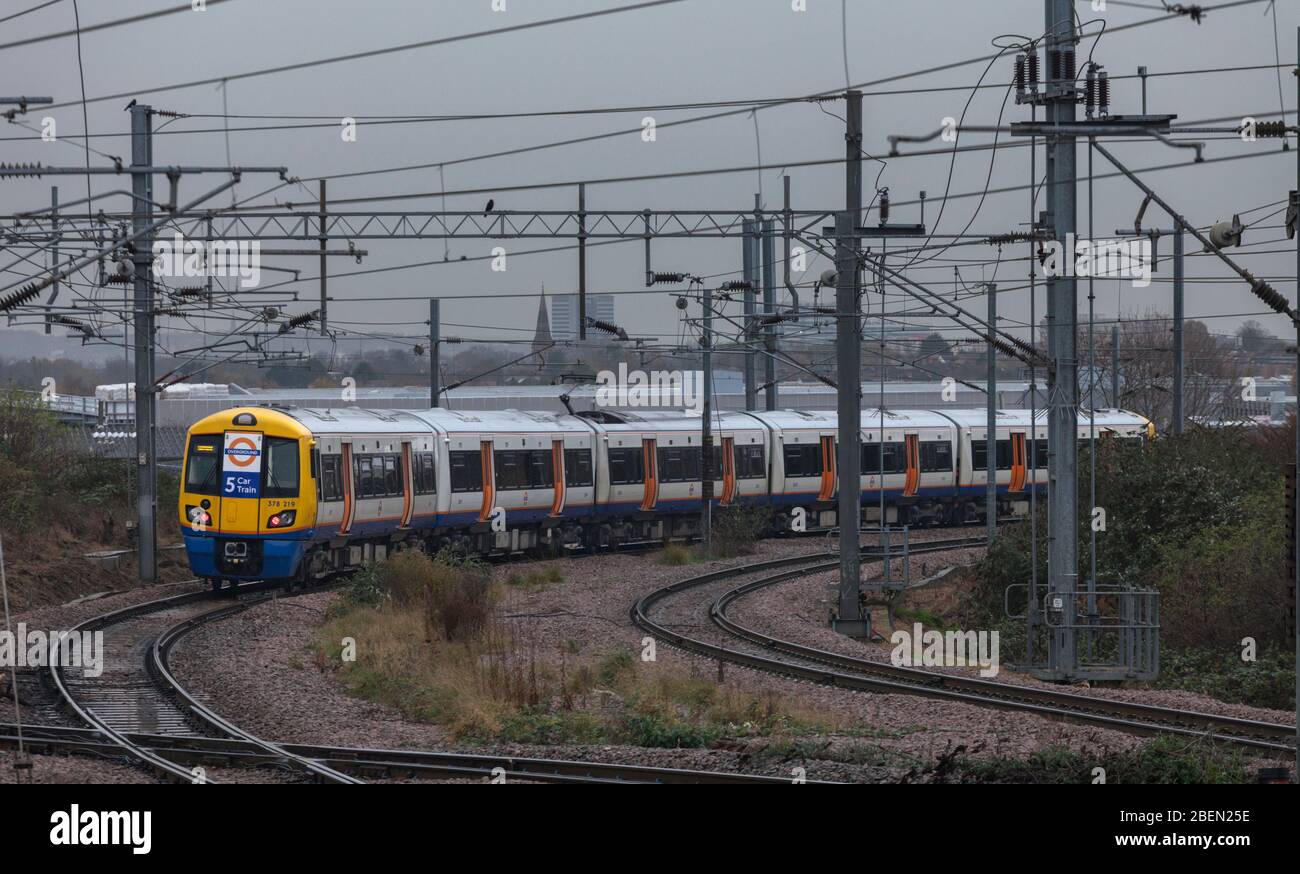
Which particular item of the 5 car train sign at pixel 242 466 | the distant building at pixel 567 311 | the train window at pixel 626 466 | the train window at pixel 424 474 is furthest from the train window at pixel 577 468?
the distant building at pixel 567 311

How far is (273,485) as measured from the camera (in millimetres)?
25734

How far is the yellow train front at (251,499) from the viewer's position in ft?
84.3

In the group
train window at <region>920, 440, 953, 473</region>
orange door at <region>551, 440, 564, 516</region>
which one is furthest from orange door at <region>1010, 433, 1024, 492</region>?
orange door at <region>551, 440, 564, 516</region>

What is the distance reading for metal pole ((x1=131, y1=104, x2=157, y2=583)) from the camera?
2628 cm

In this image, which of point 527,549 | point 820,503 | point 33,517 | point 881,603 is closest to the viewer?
point 881,603

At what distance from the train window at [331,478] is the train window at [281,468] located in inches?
20.0

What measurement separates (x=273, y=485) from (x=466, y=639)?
6310mm

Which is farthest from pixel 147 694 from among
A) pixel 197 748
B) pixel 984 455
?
pixel 984 455

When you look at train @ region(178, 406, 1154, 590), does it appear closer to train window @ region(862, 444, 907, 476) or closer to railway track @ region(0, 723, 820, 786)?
train window @ region(862, 444, 907, 476)

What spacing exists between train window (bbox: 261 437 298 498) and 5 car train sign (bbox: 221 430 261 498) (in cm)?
16

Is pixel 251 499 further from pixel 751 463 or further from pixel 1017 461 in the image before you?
pixel 1017 461

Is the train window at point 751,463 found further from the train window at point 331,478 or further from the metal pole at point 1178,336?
the train window at point 331,478
